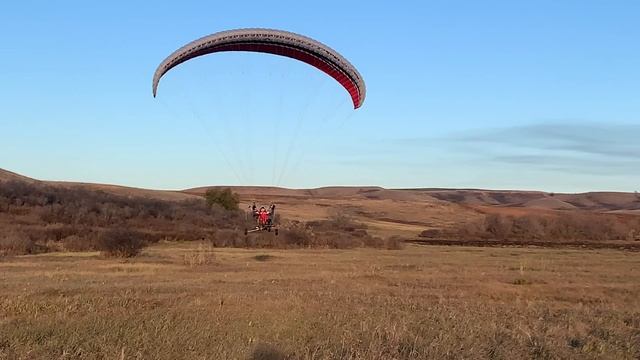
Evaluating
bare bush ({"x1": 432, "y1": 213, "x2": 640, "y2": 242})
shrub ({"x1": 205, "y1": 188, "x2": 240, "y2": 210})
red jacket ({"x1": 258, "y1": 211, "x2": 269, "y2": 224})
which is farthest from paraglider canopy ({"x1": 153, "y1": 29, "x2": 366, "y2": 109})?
shrub ({"x1": 205, "y1": 188, "x2": 240, "y2": 210})

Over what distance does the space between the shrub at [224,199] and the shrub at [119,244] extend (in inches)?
1834

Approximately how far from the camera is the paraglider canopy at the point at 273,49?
72.4 ft

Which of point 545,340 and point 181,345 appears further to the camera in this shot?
point 545,340

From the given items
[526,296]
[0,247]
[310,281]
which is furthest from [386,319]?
[0,247]

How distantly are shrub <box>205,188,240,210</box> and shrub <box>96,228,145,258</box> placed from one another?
4659 cm

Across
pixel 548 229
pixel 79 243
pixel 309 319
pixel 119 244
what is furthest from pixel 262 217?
pixel 548 229

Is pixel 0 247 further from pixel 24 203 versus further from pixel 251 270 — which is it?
pixel 24 203

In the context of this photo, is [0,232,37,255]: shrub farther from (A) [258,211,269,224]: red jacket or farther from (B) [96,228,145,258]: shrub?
(A) [258,211,269,224]: red jacket

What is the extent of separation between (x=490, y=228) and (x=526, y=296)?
69343 millimetres

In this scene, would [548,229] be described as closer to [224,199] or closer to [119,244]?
[224,199]

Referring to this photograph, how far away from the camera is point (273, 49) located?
77.0ft

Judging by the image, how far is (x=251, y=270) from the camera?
1212 inches

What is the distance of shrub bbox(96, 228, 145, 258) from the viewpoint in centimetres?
3828

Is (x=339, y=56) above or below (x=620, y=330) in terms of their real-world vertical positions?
above
